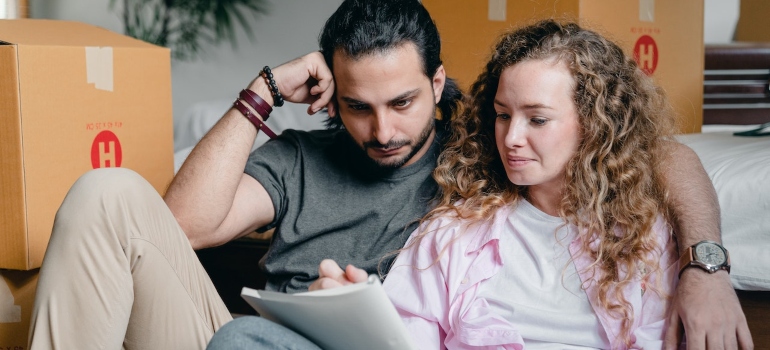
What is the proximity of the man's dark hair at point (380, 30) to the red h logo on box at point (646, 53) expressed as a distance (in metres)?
0.59

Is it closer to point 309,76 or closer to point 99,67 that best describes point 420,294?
point 309,76

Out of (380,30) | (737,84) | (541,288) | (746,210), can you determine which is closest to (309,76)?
(380,30)

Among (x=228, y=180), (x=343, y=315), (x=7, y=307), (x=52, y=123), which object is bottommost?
(x=7, y=307)

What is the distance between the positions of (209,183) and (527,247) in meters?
0.57

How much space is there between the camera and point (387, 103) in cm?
151

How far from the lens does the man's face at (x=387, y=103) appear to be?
1502mm

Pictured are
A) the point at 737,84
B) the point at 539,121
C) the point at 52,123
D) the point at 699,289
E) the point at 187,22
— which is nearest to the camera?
the point at 699,289

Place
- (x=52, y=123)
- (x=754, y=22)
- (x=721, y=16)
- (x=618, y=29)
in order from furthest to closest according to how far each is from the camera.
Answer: (x=721, y=16)
(x=754, y=22)
(x=618, y=29)
(x=52, y=123)

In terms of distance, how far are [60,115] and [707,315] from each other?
112 centimetres

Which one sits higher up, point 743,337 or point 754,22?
point 754,22

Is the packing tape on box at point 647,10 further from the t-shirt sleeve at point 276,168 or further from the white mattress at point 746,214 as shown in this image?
the t-shirt sleeve at point 276,168

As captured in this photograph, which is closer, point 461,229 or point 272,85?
point 461,229

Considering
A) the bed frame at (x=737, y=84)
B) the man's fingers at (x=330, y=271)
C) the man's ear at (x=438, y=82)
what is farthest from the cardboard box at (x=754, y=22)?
the man's fingers at (x=330, y=271)

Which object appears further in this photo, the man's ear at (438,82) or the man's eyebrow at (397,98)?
the man's ear at (438,82)
